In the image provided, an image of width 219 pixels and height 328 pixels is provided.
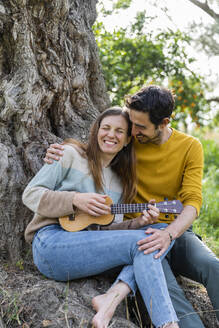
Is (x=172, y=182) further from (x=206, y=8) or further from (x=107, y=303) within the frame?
(x=206, y=8)

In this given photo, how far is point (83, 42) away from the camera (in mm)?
3898

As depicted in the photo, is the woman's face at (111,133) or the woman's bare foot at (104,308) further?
the woman's face at (111,133)

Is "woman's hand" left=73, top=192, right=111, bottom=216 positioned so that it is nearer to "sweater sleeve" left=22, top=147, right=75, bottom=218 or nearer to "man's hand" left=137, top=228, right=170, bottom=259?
"sweater sleeve" left=22, top=147, right=75, bottom=218

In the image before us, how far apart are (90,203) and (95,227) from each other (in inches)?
11.9

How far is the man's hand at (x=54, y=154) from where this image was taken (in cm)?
291

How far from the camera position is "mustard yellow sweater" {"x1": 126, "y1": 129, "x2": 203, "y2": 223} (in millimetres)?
3314

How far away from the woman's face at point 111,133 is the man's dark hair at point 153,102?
169mm

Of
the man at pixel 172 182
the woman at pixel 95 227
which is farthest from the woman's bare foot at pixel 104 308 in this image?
the man at pixel 172 182

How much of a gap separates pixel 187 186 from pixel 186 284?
945 mm

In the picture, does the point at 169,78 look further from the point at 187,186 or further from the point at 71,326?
the point at 71,326

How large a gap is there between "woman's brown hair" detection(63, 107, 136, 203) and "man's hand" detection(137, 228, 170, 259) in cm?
49

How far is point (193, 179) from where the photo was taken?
3.24m

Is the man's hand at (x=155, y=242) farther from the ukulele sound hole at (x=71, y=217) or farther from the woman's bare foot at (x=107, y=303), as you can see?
the ukulele sound hole at (x=71, y=217)

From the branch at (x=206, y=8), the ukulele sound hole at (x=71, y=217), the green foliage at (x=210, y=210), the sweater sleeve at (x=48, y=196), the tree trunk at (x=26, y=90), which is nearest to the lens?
the sweater sleeve at (x=48, y=196)
